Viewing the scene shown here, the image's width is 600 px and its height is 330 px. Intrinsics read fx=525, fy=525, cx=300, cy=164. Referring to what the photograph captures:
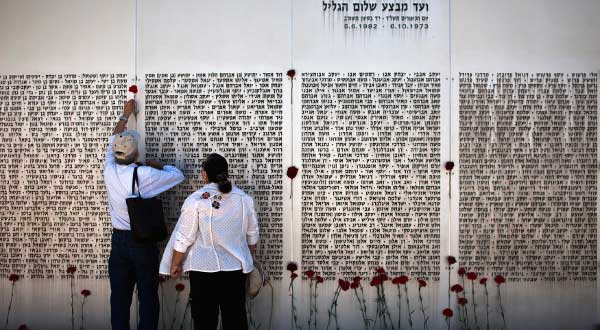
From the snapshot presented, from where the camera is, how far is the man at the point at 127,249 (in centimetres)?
493

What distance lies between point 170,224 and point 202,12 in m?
2.41

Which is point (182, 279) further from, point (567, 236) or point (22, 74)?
point (567, 236)

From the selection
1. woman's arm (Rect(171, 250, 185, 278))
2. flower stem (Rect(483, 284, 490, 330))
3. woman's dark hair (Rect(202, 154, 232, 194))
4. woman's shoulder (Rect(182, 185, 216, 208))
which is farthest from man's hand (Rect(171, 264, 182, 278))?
flower stem (Rect(483, 284, 490, 330))

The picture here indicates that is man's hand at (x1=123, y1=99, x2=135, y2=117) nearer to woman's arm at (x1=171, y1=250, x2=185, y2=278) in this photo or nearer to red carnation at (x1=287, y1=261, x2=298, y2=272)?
woman's arm at (x1=171, y1=250, x2=185, y2=278)

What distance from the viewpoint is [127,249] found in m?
4.91

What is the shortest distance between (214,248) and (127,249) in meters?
0.97

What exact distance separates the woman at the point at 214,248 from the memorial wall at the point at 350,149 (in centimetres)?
128

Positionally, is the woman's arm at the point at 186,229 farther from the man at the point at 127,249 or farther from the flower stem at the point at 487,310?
the flower stem at the point at 487,310

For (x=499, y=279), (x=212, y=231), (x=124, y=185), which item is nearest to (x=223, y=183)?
(x=212, y=231)

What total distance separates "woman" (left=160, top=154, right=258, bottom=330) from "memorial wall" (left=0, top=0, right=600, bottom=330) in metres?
1.28

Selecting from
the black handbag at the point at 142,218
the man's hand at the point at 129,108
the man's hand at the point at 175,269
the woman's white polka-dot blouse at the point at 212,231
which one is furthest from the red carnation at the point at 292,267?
the man's hand at the point at 129,108

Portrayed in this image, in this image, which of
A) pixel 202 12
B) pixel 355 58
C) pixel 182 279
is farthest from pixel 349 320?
pixel 202 12

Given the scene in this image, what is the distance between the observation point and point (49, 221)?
5883 millimetres

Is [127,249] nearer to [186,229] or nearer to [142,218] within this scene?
[142,218]
